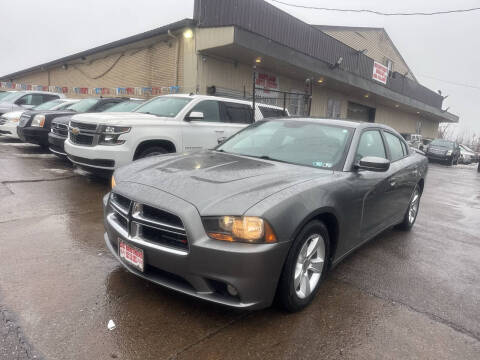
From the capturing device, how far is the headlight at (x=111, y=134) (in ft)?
18.0

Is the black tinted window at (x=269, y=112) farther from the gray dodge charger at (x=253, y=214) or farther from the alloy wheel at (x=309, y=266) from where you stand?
the alloy wheel at (x=309, y=266)

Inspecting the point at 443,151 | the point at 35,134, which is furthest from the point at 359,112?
the point at 35,134

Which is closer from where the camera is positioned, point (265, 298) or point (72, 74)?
point (265, 298)

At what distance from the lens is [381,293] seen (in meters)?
3.09

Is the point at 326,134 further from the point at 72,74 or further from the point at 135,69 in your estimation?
the point at 72,74

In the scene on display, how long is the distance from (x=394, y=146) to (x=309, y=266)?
258 centimetres

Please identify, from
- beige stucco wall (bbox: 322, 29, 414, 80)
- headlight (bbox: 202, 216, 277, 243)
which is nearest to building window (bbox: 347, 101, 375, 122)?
beige stucco wall (bbox: 322, 29, 414, 80)

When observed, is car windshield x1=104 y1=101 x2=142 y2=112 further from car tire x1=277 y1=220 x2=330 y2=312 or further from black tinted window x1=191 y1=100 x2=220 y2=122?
car tire x1=277 y1=220 x2=330 y2=312

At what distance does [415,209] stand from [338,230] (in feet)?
9.84

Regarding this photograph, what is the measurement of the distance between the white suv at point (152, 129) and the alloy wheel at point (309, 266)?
2.29m

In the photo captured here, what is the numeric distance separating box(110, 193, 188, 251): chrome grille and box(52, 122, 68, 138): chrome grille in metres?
5.19

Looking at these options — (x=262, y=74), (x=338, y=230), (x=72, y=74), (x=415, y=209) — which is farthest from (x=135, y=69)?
(x=338, y=230)

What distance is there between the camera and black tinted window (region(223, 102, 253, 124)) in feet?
23.6

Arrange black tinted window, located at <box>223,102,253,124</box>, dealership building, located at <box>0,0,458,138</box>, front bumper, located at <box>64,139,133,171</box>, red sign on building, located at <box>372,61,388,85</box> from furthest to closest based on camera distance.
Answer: red sign on building, located at <box>372,61,388,85</box> → dealership building, located at <box>0,0,458,138</box> → black tinted window, located at <box>223,102,253,124</box> → front bumper, located at <box>64,139,133,171</box>
